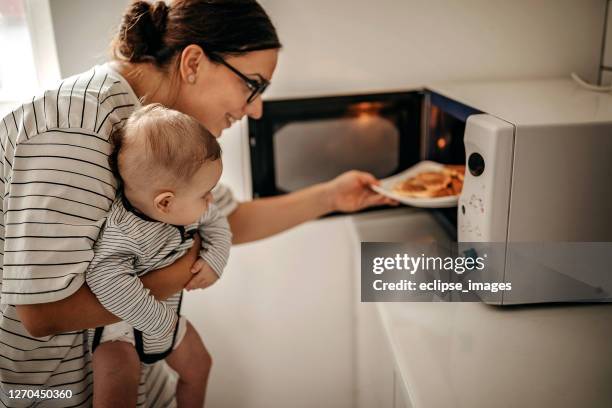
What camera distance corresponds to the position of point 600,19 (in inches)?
53.7

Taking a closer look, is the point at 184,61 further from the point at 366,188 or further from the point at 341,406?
the point at 341,406

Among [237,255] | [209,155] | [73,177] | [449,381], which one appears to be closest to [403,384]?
[449,381]

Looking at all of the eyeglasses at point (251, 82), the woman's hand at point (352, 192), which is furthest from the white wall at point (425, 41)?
the eyeglasses at point (251, 82)

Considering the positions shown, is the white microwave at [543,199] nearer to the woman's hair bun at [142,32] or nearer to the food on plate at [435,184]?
the food on plate at [435,184]

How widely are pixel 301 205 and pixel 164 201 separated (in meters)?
0.51

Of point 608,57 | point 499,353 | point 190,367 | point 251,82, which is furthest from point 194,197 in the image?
point 608,57

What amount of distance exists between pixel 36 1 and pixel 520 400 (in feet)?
4.18

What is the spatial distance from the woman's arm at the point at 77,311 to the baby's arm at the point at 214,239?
0.25ft

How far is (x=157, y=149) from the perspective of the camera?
74cm

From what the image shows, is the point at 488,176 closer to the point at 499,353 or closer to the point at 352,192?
the point at 499,353

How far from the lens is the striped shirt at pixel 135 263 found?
75 cm

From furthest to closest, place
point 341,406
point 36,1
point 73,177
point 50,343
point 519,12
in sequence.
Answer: point 341,406 < point 519,12 < point 36,1 < point 50,343 < point 73,177

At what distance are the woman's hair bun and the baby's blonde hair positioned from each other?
0.51 feet

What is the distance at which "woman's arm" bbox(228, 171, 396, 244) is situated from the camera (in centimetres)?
119
